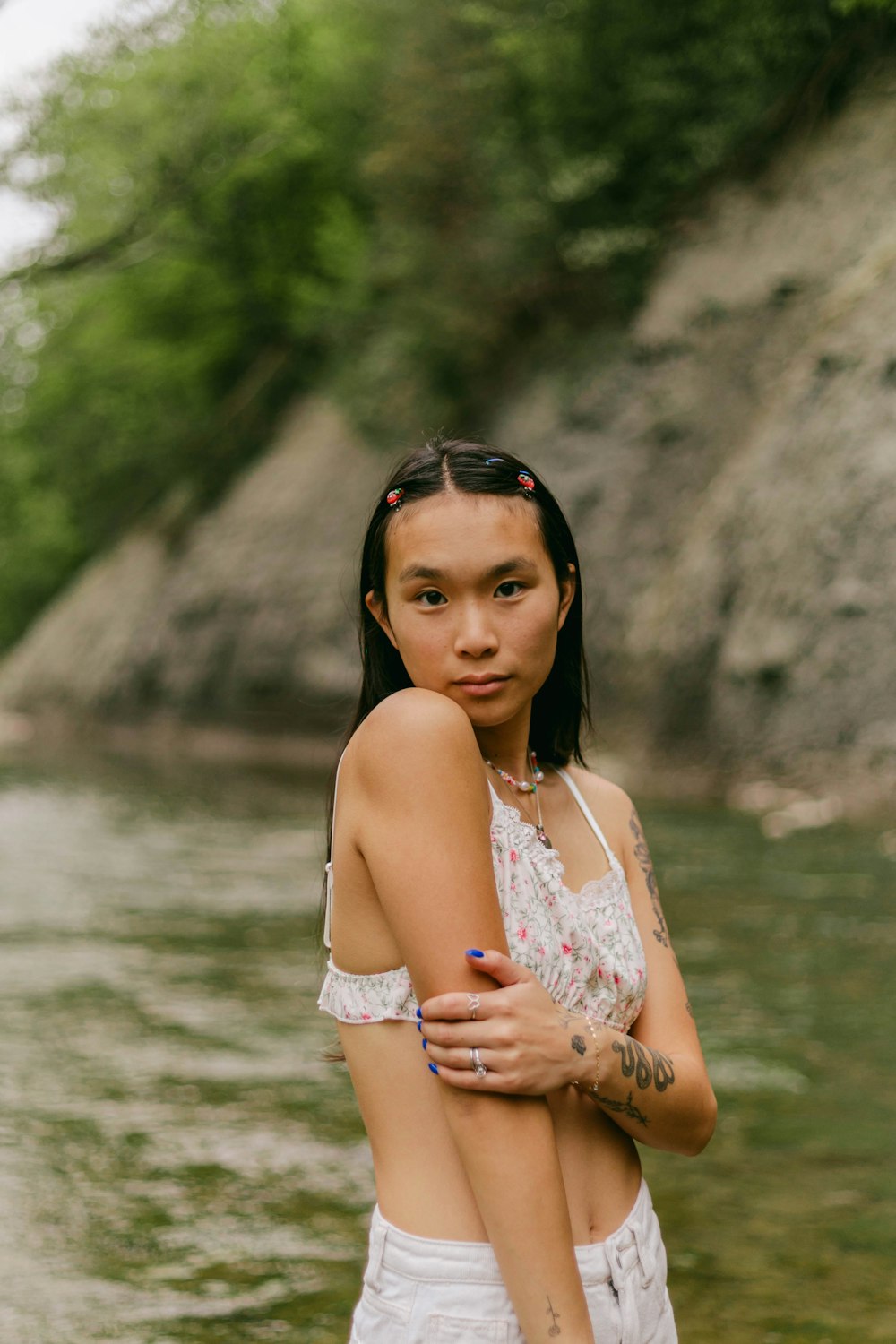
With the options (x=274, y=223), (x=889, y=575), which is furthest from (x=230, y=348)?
(x=889, y=575)

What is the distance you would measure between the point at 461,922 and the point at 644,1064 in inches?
15.1

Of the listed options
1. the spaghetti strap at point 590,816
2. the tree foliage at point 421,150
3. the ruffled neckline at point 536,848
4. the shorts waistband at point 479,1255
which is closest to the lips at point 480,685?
the ruffled neckline at point 536,848

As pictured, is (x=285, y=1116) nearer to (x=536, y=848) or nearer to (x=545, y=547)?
(x=536, y=848)

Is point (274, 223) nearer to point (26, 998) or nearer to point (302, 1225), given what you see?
point (26, 998)

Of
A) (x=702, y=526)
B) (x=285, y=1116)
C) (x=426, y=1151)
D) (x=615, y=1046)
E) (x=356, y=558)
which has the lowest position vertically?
(x=426, y=1151)

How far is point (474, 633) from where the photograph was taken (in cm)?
188

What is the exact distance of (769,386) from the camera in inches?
645

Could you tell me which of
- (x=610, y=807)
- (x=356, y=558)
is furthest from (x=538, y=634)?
(x=356, y=558)

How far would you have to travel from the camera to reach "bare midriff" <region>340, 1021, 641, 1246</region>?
1758 millimetres

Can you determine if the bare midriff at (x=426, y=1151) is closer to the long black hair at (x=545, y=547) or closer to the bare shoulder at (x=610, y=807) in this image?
the long black hair at (x=545, y=547)

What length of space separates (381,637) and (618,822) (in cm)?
45

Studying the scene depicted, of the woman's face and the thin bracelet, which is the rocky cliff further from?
the thin bracelet

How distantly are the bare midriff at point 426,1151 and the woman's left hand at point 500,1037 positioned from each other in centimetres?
5

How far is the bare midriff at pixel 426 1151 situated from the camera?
1758mm
